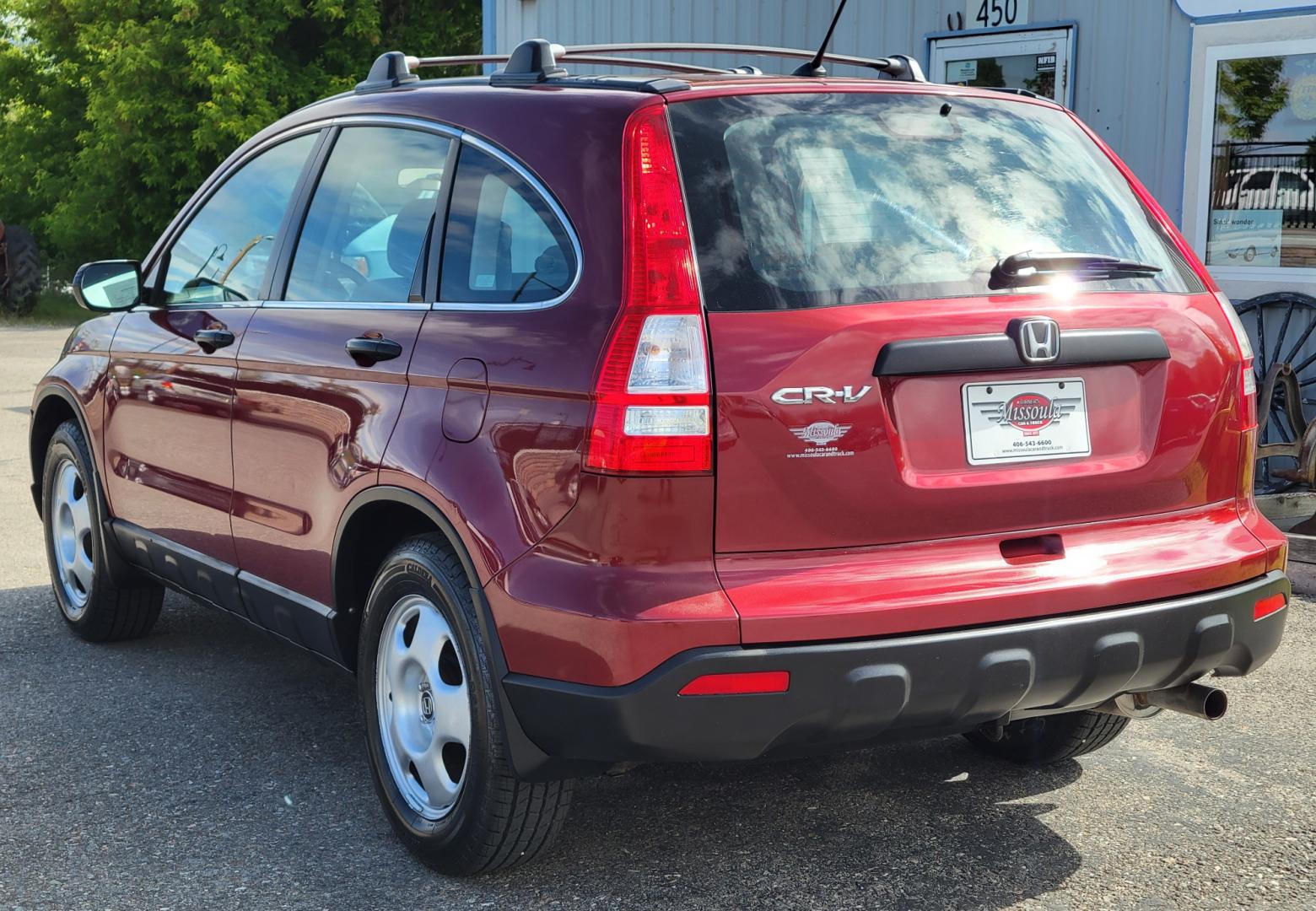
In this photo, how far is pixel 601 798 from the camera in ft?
13.1

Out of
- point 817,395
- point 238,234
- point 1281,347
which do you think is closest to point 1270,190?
point 1281,347

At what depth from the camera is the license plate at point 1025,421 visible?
3.10 m

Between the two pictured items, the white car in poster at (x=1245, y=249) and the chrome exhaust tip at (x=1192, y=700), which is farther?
the white car in poster at (x=1245, y=249)

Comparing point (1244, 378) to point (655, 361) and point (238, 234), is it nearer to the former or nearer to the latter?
point (655, 361)

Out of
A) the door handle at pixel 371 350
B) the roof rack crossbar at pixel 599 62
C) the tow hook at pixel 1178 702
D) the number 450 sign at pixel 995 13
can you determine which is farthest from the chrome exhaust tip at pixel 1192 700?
the number 450 sign at pixel 995 13

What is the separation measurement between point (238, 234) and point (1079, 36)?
5.93 m

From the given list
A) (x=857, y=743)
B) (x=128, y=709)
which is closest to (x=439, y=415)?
(x=857, y=743)

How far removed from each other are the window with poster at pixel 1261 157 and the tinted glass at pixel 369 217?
5.81 m

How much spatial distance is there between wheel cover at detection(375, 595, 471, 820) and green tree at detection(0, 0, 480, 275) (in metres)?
22.5

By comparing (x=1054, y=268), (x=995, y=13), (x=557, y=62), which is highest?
(x=995, y=13)

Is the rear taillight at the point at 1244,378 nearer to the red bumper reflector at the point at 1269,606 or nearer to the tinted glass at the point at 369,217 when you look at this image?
the red bumper reflector at the point at 1269,606

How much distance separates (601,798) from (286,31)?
84.5 feet

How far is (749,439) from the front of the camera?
2932 mm

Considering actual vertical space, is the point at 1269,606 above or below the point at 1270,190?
below
